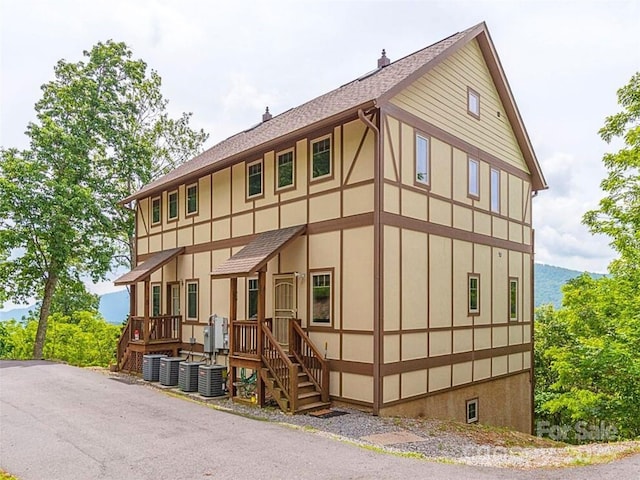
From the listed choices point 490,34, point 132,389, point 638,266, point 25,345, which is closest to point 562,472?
point 638,266

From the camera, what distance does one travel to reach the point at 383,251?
1080 cm

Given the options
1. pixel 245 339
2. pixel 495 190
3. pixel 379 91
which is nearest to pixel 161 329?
pixel 245 339

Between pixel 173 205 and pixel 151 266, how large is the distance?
2465mm

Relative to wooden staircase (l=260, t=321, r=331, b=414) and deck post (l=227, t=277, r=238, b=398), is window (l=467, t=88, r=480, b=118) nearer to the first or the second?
wooden staircase (l=260, t=321, r=331, b=414)

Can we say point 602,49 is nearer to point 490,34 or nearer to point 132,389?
point 490,34

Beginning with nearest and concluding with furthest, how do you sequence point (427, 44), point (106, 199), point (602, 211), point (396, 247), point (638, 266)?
point (396, 247), point (638, 266), point (427, 44), point (602, 211), point (106, 199)

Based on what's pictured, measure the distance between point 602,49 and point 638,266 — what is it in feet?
20.2

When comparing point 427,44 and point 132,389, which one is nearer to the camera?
point 132,389

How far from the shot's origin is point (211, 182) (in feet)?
52.9

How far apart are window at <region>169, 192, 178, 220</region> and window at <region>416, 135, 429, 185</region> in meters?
9.28

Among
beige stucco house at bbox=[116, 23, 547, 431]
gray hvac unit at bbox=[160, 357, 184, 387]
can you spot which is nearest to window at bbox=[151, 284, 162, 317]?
beige stucco house at bbox=[116, 23, 547, 431]

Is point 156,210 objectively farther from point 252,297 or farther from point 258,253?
point 258,253

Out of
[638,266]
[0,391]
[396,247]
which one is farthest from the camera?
[638,266]

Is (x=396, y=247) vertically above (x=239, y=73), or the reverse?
(x=239, y=73)
